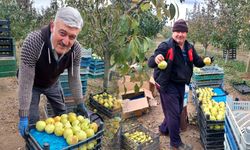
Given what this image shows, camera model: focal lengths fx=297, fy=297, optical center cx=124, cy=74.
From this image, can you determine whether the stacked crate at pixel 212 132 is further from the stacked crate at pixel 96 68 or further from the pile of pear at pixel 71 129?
the stacked crate at pixel 96 68

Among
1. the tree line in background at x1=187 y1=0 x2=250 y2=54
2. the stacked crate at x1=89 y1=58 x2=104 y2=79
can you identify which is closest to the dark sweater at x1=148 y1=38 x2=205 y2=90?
the stacked crate at x1=89 y1=58 x2=104 y2=79

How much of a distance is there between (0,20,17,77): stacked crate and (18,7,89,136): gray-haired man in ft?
9.01

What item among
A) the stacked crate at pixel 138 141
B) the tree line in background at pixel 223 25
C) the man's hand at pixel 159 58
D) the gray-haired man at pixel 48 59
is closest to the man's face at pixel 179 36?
the man's hand at pixel 159 58

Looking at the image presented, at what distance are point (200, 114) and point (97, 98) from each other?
62.2 inches

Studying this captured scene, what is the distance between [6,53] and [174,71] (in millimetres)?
3117

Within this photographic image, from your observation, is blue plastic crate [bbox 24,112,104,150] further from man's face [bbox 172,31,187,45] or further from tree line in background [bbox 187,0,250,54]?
tree line in background [bbox 187,0,250,54]

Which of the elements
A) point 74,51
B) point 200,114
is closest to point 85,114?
point 74,51

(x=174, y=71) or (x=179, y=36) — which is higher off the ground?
(x=179, y=36)

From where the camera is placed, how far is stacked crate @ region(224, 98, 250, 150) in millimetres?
1850

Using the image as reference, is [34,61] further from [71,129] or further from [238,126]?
[238,126]

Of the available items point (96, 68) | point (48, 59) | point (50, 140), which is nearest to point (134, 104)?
point (96, 68)

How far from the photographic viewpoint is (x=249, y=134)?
1822 mm

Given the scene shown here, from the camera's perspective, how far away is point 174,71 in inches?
141

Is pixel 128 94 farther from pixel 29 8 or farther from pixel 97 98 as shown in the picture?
pixel 29 8
